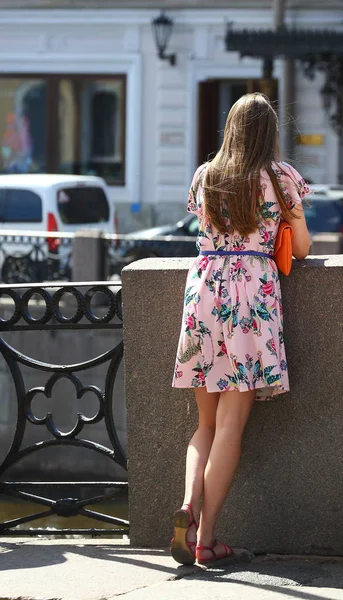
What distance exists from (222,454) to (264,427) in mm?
319

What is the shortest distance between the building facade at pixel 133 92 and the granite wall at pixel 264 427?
783 inches

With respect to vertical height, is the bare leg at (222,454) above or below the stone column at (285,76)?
below

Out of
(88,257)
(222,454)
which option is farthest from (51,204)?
(222,454)

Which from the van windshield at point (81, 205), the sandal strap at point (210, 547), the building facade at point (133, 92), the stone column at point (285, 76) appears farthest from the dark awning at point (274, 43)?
the sandal strap at point (210, 547)

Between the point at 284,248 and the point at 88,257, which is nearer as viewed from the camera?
the point at 284,248

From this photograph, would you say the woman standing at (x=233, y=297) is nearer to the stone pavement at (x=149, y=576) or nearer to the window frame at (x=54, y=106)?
the stone pavement at (x=149, y=576)

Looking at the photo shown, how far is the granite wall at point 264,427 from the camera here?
4801 millimetres

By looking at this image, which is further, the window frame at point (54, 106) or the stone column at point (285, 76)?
the window frame at point (54, 106)

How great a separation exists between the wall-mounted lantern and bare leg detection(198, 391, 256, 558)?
2118 cm

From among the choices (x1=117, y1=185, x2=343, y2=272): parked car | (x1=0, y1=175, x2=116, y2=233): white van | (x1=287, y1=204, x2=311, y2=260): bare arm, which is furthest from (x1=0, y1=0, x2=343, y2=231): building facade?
(x1=287, y1=204, x2=311, y2=260): bare arm

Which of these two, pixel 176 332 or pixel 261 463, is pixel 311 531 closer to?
pixel 261 463

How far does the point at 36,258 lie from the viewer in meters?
14.0

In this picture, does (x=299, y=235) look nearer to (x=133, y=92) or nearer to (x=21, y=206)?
(x=21, y=206)

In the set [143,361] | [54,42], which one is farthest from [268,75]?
[143,361]
